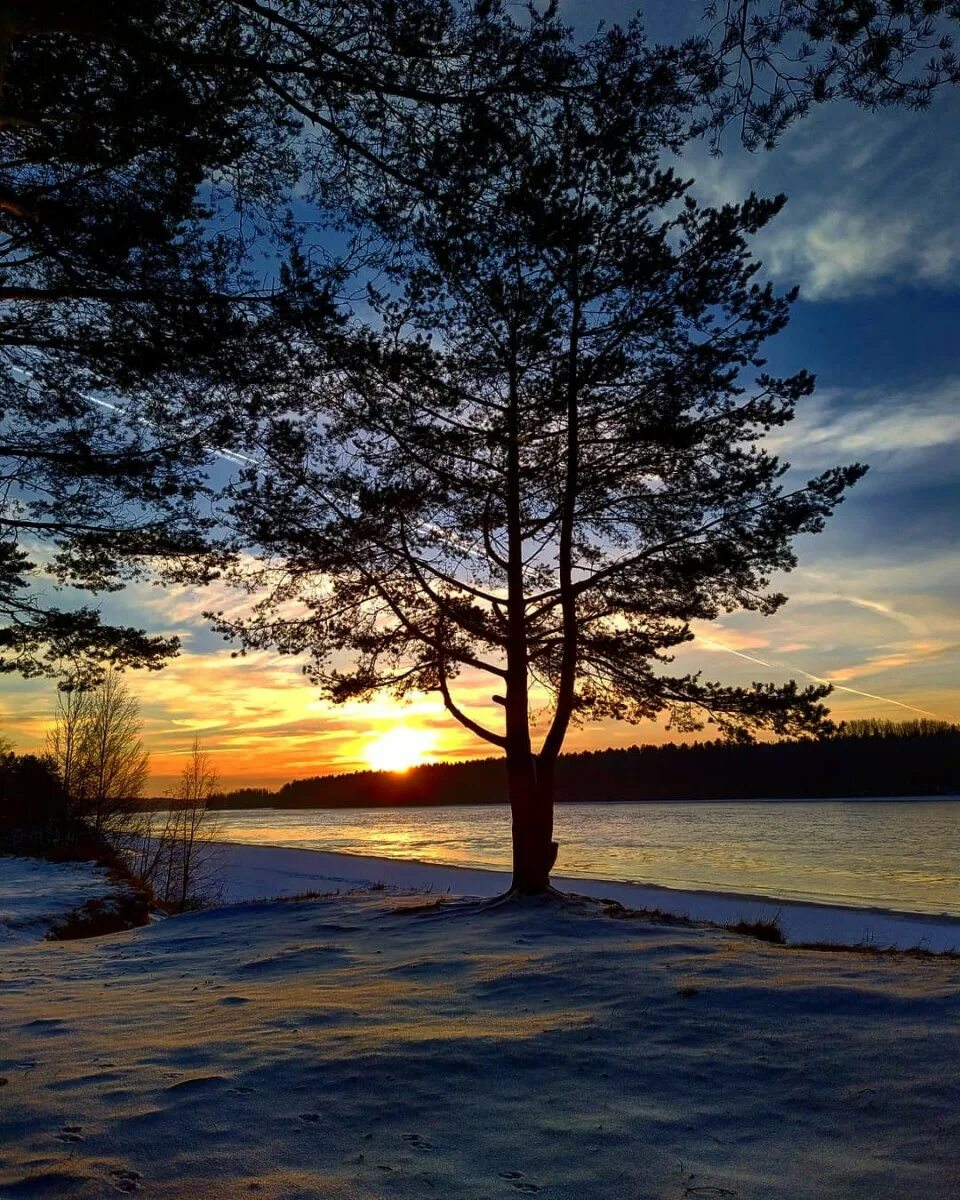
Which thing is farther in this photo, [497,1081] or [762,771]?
[762,771]

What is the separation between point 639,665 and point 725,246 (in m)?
6.02

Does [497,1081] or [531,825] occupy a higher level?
[531,825]

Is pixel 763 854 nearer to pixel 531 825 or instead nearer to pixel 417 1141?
pixel 531 825

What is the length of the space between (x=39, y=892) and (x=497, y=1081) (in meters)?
13.6

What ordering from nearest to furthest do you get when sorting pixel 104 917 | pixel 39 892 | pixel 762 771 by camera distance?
1. pixel 104 917
2. pixel 39 892
3. pixel 762 771

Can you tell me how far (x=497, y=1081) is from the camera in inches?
162

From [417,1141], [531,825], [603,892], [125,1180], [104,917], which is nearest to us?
[125,1180]

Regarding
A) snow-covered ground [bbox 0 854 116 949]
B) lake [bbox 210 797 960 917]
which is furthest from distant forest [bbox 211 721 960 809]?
snow-covered ground [bbox 0 854 116 949]

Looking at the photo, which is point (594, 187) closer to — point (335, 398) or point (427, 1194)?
point (335, 398)

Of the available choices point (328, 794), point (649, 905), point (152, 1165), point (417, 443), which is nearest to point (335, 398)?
point (417, 443)

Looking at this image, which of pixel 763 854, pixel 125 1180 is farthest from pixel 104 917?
pixel 763 854

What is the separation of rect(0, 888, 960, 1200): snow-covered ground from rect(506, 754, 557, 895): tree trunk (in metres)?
4.89

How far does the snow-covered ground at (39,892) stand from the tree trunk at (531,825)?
6760 millimetres

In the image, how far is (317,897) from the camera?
1319 cm
